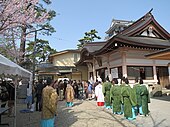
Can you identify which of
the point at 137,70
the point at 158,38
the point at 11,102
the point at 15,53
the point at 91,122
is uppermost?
the point at 158,38

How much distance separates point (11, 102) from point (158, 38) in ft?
47.5

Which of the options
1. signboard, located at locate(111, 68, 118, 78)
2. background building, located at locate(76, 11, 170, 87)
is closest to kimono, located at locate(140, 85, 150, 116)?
background building, located at locate(76, 11, 170, 87)

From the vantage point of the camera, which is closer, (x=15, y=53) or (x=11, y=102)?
(x=11, y=102)

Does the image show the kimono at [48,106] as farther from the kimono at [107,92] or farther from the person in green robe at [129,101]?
the kimono at [107,92]

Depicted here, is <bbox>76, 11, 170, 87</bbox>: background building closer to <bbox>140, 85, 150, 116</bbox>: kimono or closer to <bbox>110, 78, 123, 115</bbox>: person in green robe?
<bbox>110, 78, 123, 115</bbox>: person in green robe

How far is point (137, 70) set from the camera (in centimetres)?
1515

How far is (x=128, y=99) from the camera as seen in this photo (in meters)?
7.48

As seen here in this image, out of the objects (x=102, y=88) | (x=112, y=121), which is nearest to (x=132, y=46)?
(x=102, y=88)

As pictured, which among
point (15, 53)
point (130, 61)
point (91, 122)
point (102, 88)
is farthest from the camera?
point (15, 53)

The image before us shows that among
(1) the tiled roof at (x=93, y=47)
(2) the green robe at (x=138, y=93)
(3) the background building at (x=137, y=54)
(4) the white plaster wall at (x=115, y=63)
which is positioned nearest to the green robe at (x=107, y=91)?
(2) the green robe at (x=138, y=93)

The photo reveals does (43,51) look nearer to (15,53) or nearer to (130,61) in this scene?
(15,53)

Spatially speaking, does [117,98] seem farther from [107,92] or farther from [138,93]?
[107,92]

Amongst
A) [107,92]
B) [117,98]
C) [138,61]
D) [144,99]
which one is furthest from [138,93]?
[138,61]

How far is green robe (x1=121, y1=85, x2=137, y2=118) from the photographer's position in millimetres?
7361
